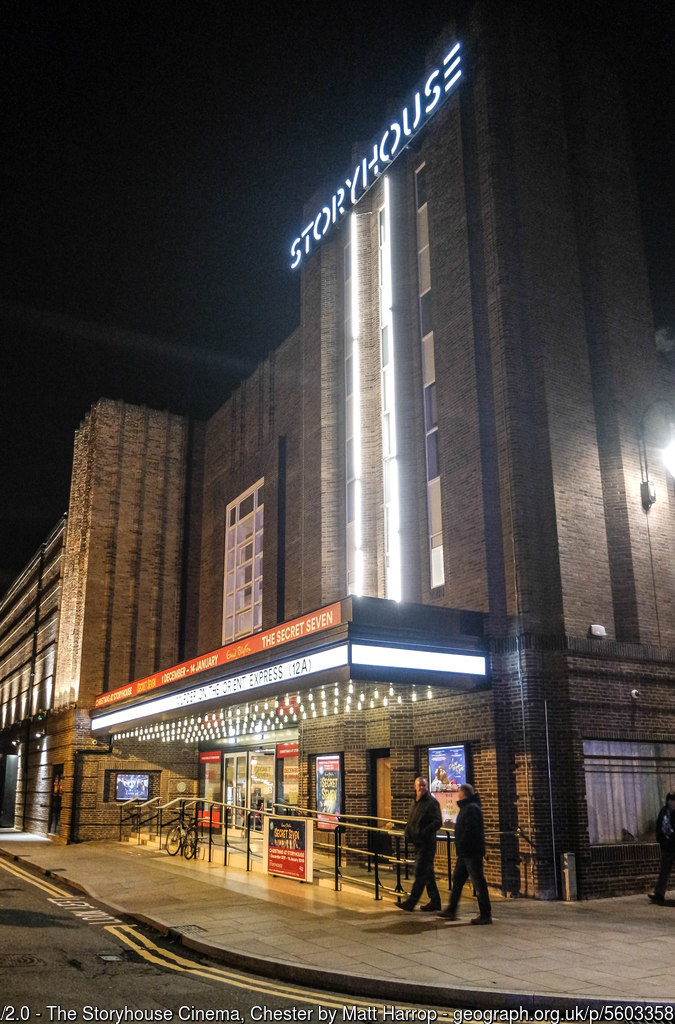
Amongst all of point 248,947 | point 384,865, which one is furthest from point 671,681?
point 248,947

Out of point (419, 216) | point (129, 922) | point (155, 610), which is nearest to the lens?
point (129, 922)

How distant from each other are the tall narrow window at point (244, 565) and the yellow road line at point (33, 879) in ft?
32.5

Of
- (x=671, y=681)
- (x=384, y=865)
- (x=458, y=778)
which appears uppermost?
(x=671, y=681)

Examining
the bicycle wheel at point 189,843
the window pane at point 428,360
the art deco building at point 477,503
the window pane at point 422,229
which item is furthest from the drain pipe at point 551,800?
the window pane at point 422,229

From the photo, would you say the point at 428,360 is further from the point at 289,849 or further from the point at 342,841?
the point at 342,841

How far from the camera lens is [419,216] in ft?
66.6

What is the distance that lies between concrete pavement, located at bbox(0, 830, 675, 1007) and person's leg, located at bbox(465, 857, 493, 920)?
0.21 metres

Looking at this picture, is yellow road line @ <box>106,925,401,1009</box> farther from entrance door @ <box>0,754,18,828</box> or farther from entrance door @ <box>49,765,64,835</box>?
entrance door @ <box>0,754,18,828</box>

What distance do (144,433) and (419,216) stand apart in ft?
A: 53.3

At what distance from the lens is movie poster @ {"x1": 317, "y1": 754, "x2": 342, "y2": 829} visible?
19.5 m

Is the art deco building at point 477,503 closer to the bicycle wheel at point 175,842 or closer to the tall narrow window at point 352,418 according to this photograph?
the tall narrow window at point 352,418

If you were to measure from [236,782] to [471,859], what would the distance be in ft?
54.4

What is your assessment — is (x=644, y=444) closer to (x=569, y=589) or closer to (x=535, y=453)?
(x=535, y=453)

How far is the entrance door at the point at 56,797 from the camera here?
2797 cm
